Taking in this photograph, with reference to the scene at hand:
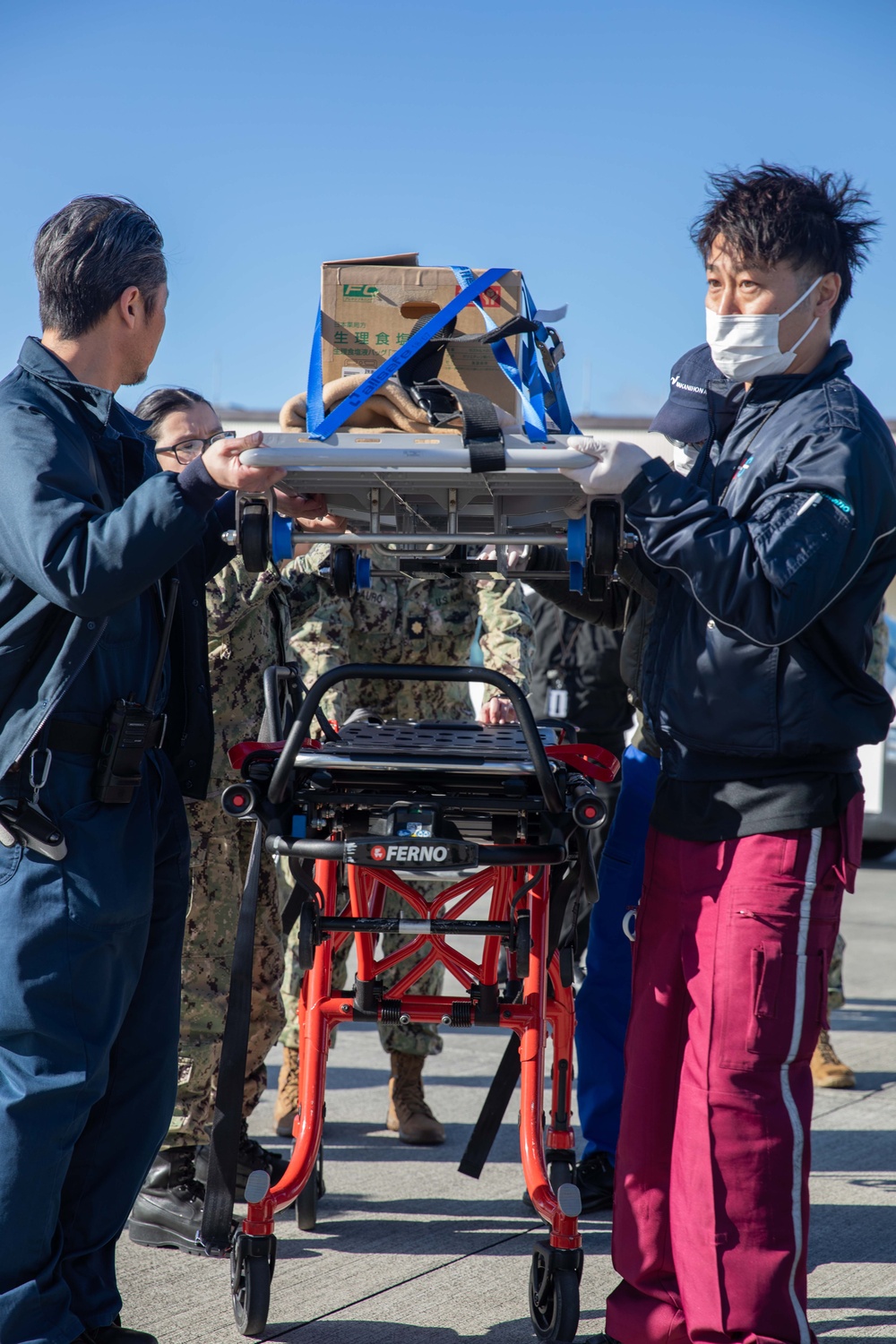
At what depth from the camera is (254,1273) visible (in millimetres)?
2727

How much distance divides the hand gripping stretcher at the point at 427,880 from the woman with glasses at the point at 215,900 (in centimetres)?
59

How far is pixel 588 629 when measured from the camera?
21.0 ft

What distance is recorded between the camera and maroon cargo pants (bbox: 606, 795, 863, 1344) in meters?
2.43

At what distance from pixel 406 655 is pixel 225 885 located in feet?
3.55

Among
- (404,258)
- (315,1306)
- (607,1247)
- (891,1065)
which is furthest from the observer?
(891,1065)

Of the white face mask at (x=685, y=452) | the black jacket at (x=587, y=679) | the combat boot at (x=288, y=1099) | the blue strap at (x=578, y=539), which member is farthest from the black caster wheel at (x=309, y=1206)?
the black jacket at (x=587, y=679)

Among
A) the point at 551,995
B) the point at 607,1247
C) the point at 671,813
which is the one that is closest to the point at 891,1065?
the point at 607,1247

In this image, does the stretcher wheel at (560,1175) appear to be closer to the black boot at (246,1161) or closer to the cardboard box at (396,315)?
the black boot at (246,1161)

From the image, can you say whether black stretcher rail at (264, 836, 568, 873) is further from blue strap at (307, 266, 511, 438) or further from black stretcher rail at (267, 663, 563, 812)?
blue strap at (307, 266, 511, 438)

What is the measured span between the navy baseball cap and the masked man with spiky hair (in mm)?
644

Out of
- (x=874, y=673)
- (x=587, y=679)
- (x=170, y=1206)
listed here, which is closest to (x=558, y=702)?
(x=587, y=679)

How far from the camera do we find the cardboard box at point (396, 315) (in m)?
2.71

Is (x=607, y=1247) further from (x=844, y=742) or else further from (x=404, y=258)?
(x=404, y=258)

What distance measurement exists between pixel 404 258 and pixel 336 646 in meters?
1.70
